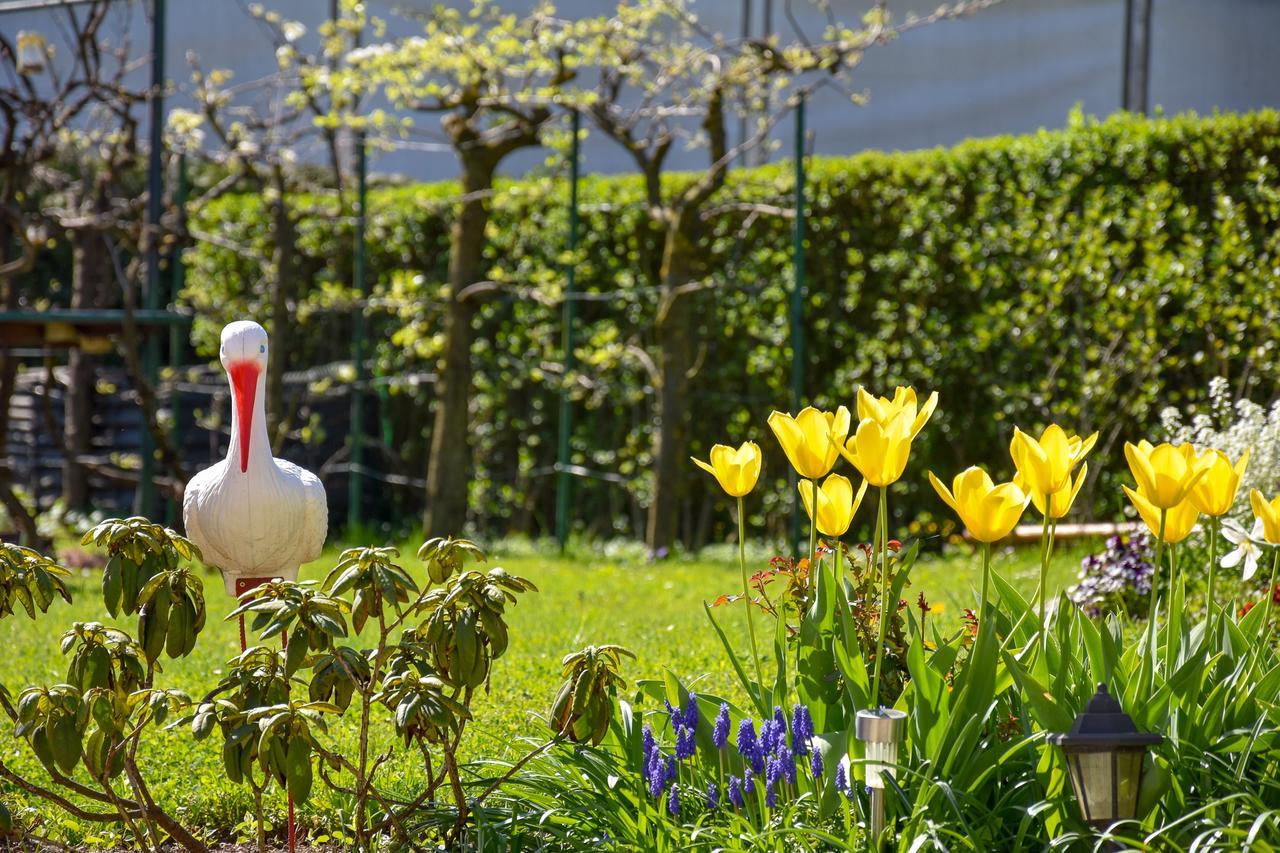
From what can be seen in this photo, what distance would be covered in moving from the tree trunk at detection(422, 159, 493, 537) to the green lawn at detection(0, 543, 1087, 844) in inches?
16.1

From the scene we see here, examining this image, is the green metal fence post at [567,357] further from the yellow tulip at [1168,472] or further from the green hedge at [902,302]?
the yellow tulip at [1168,472]

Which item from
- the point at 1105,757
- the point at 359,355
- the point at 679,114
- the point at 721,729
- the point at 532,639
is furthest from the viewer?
the point at 359,355

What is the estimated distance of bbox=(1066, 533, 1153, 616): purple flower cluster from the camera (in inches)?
204

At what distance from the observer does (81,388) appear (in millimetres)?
9367

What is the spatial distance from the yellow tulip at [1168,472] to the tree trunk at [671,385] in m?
5.28

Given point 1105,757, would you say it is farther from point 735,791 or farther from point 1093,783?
point 735,791

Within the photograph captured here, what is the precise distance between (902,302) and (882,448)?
5673mm

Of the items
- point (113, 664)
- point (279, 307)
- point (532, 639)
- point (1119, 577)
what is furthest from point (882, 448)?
point (279, 307)

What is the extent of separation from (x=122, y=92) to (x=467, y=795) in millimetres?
5508

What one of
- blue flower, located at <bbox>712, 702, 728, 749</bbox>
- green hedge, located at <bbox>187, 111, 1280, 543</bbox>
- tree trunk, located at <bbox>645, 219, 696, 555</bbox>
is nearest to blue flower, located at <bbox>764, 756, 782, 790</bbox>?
blue flower, located at <bbox>712, 702, 728, 749</bbox>

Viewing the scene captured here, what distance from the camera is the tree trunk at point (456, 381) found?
26.5 ft

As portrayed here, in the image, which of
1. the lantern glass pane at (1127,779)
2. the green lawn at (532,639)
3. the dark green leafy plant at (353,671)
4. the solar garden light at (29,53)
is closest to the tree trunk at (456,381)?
the green lawn at (532,639)

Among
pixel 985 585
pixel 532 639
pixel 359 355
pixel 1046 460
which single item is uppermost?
pixel 359 355

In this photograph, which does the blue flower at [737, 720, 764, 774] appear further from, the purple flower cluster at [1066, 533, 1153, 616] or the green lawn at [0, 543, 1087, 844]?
the purple flower cluster at [1066, 533, 1153, 616]
